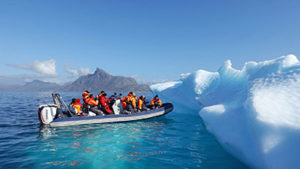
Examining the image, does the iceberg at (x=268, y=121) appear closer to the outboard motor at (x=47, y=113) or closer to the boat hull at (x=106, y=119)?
the boat hull at (x=106, y=119)

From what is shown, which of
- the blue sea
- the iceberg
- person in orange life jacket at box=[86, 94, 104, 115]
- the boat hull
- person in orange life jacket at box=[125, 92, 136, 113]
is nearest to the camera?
the iceberg

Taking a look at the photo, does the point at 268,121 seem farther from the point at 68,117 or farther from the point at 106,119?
the point at 68,117

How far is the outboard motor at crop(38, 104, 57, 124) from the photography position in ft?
32.7

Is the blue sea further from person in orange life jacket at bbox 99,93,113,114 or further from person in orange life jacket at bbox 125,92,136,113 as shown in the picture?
person in orange life jacket at bbox 125,92,136,113

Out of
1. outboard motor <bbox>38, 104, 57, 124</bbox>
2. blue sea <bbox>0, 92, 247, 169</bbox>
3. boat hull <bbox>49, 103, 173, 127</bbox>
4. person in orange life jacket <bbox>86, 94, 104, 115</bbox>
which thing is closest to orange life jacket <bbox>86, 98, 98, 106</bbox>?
person in orange life jacket <bbox>86, 94, 104, 115</bbox>

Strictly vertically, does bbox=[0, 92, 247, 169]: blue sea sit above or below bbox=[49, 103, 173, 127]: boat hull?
below

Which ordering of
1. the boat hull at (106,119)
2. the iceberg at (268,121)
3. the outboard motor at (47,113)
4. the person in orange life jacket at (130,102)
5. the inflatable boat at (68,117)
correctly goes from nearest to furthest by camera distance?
the iceberg at (268,121) < the outboard motor at (47,113) < the inflatable boat at (68,117) < the boat hull at (106,119) < the person in orange life jacket at (130,102)

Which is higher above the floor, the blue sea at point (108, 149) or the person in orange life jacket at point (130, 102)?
the person in orange life jacket at point (130, 102)

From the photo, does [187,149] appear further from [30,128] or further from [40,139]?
[30,128]

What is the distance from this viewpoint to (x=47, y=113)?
10.2m

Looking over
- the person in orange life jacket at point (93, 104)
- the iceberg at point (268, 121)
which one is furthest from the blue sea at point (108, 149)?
the person in orange life jacket at point (93, 104)

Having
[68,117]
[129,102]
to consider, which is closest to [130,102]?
[129,102]

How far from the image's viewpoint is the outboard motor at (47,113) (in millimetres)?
9969

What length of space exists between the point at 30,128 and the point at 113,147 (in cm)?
622
